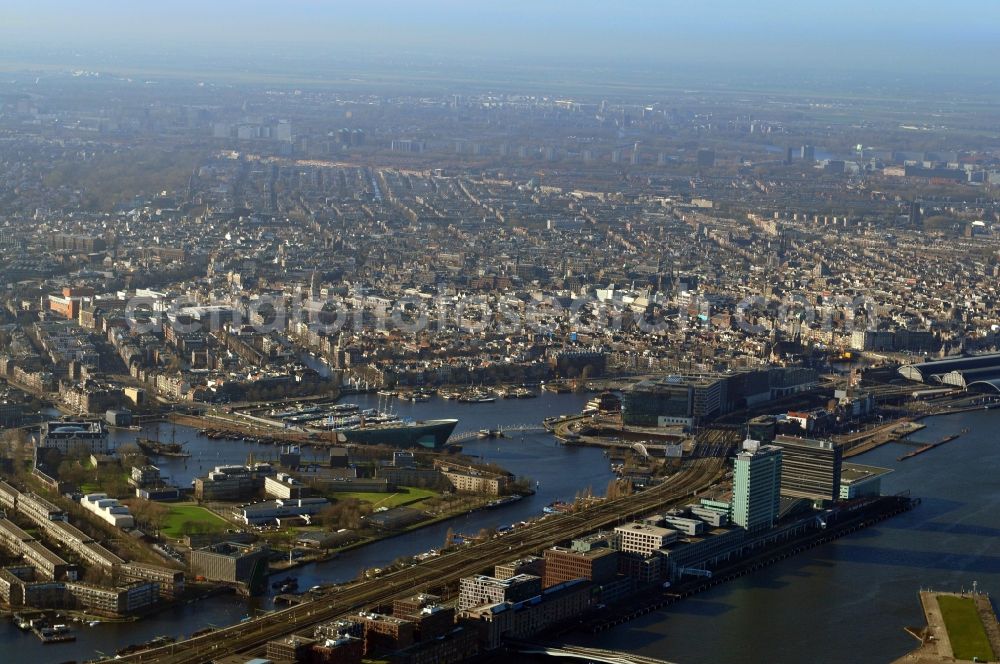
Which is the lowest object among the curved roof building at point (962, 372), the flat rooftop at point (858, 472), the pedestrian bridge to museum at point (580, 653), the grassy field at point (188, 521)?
the curved roof building at point (962, 372)

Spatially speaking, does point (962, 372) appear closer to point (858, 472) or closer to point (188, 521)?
point (858, 472)

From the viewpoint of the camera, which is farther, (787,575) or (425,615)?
(787,575)

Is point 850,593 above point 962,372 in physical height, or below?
above

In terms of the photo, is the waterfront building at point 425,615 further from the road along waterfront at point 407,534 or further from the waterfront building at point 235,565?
the waterfront building at point 235,565

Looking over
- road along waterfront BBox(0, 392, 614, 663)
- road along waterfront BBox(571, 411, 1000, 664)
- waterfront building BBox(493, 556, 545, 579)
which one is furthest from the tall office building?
waterfront building BBox(493, 556, 545, 579)

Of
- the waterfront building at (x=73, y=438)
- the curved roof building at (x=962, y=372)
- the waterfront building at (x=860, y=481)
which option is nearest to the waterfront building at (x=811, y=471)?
the waterfront building at (x=860, y=481)

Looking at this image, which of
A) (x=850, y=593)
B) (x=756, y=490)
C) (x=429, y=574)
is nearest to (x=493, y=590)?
(x=429, y=574)
